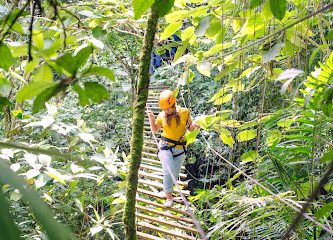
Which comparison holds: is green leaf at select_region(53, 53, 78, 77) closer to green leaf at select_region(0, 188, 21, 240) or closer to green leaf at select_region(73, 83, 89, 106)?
green leaf at select_region(73, 83, 89, 106)

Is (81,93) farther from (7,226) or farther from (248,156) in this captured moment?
(248,156)

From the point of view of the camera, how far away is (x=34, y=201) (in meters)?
0.16

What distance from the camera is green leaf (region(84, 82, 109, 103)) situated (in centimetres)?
43

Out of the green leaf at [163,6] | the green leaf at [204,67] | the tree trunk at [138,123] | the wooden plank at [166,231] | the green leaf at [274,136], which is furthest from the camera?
the wooden plank at [166,231]

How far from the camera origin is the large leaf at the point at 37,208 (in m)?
0.16

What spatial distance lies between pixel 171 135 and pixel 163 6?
89.3 inches

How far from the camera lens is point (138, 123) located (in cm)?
152

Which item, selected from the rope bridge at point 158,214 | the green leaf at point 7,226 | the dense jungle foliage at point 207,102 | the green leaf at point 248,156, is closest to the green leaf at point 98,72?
the dense jungle foliage at point 207,102

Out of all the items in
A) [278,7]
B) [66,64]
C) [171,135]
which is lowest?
[171,135]

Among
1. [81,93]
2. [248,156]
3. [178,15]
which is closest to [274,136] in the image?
[248,156]

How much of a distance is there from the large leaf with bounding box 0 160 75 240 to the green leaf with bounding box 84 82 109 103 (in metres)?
0.27

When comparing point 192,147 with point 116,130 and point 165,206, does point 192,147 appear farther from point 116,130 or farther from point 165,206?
point 165,206

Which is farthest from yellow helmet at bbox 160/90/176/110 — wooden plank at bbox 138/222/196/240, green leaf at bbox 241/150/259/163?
green leaf at bbox 241/150/259/163

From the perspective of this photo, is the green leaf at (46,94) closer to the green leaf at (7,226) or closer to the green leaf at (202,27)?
the green leaf at (7,226)
